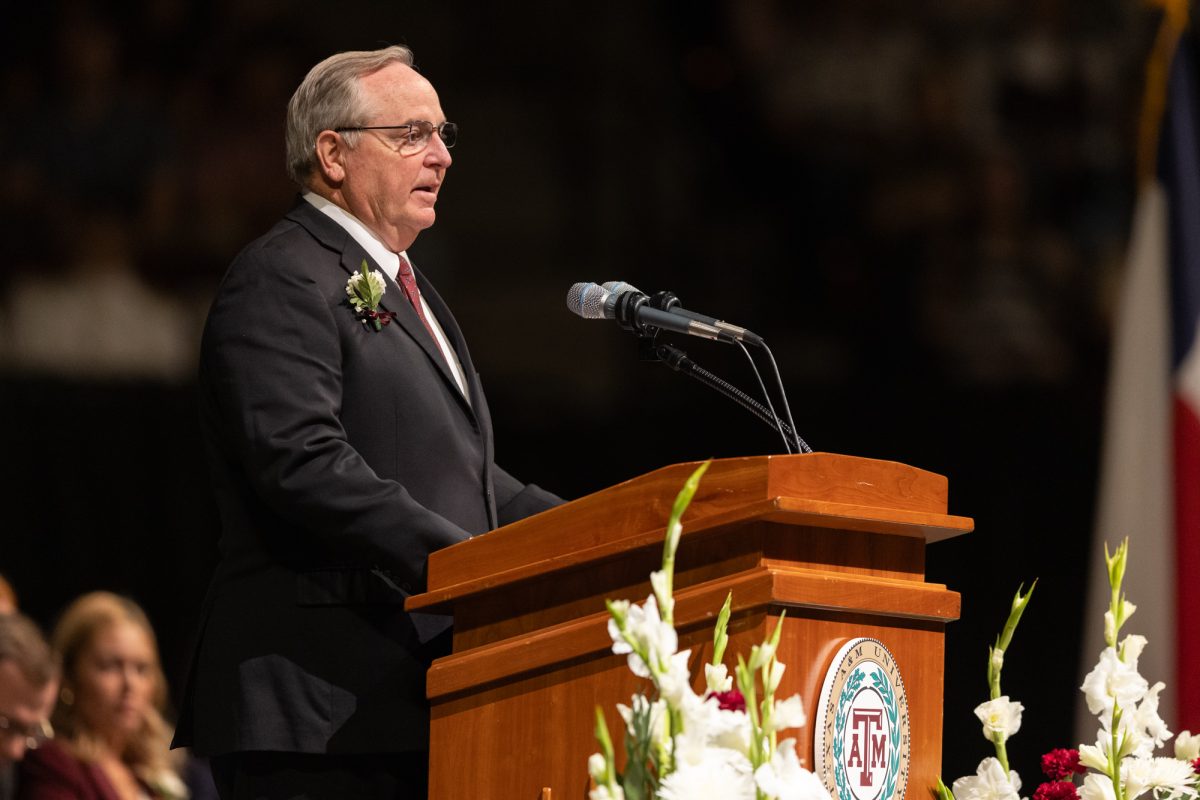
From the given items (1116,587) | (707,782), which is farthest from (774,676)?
(1116,587)

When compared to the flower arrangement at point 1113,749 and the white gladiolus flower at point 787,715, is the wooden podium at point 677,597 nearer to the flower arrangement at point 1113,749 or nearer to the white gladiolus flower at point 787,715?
the flower arrangement at point 1113,749

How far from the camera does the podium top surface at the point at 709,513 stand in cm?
206

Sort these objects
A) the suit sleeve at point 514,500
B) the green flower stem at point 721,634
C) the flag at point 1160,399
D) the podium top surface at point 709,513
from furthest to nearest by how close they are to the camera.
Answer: the flag at point 1160,399 → the suit sleeve at point 514,500 → the podium top surface at point 709,513 → the green flower stem at point 721,634

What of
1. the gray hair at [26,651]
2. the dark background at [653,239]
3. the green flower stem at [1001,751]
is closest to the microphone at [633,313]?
the green flower stem at [1001,751]

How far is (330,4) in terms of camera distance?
704 centimetres

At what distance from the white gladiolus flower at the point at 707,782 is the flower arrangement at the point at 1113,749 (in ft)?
1.72

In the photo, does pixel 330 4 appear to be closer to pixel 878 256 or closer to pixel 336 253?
pixel 878 256

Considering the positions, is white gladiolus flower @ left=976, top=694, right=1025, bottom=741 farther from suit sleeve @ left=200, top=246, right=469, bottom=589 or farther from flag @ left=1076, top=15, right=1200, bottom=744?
flag @ left=1076, top=15, right=1200, bottom=744

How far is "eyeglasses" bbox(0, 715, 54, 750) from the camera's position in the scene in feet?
13.7

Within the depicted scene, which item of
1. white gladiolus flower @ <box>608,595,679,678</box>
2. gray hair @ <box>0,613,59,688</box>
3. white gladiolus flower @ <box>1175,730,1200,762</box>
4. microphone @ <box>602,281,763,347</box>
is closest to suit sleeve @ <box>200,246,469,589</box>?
microphone @ <box>602,281,763,347</box>

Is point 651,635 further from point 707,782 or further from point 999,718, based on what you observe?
point 999,718

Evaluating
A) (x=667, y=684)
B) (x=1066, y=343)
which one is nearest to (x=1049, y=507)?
(x=1066, y=343)

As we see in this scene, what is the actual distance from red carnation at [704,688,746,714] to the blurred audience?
8.96ft

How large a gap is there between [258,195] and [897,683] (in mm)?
4619
